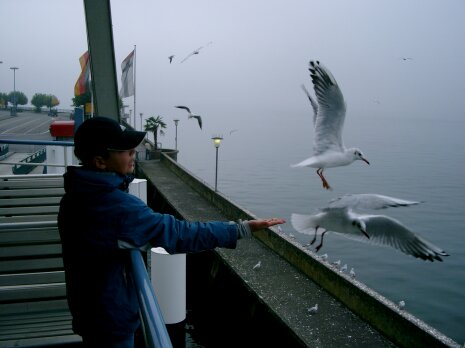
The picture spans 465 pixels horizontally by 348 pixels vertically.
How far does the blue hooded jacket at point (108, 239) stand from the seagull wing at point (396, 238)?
1162 millimetres

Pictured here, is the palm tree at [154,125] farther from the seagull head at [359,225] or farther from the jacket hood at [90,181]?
the jacket hood at [90,181]

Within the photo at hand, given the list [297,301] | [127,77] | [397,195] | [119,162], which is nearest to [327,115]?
[119,162]

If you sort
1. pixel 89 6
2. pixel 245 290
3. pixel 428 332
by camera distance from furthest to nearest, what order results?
pixel 245 290
pixel 428 332
pixel 89 6

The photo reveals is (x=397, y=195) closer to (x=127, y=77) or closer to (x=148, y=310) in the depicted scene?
(x=127, y=77)

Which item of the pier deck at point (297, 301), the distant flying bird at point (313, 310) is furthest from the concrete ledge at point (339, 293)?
the distant flying bird at point (313, 310)

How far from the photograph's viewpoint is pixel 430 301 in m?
16.7

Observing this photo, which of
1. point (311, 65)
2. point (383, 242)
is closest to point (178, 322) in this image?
point (383, 242)

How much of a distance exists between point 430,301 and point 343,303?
10.9 metres

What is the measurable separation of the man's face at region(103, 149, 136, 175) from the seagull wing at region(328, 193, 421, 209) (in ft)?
3.69

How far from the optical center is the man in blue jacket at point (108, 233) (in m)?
1.84

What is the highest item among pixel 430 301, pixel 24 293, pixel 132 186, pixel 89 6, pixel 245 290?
pixel 89 6

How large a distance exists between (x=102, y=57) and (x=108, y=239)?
10.3 ft

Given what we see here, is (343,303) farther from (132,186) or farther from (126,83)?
(126,83)

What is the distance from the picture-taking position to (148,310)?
1.55m
